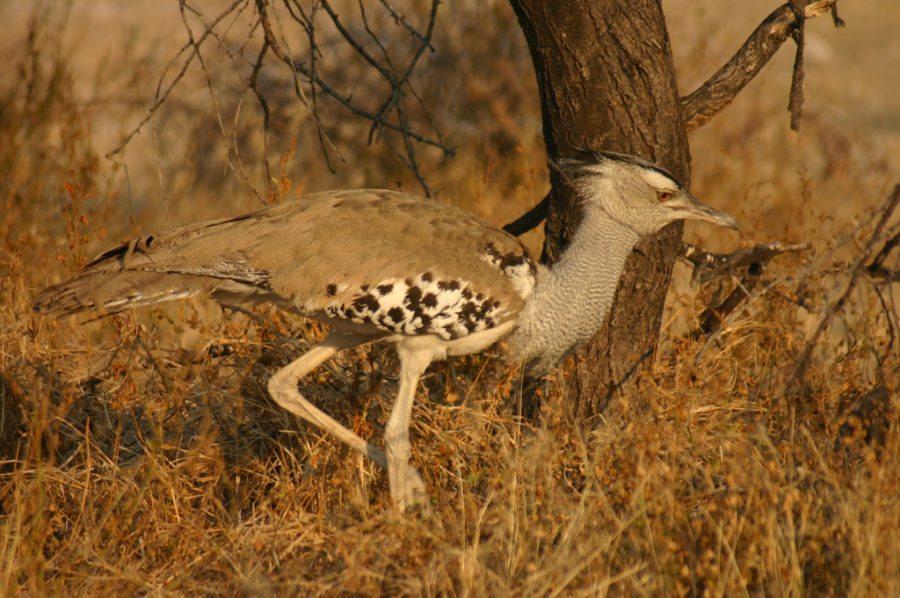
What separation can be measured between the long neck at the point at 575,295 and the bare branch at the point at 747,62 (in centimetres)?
67

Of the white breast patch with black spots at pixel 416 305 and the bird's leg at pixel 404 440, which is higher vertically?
the white breast patch with black spots at pixel 416 305

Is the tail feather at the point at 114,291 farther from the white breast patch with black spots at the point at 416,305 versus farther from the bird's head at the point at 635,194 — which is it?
the bird's head at the point at 635,194

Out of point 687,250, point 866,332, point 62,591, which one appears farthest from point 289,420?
point 866,332

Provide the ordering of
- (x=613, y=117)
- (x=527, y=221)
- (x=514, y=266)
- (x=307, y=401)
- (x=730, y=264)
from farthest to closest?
(x=527, y=221) → (x=730, y=264) → (x=613, y=117) → (x=307, y=401) → (x=514, y=266)

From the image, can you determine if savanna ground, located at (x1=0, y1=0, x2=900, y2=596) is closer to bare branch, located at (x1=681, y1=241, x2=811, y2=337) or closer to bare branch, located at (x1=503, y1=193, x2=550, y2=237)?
bare branch, located at (x1=681, y1=241, x2=811, y2=337)

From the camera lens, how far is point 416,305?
321 centimetres

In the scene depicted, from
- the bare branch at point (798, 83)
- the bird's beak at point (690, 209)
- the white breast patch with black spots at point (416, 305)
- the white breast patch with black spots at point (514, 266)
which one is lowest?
the white breast patch with black spots at point (416, 305)

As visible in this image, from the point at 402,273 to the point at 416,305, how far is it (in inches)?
4.7

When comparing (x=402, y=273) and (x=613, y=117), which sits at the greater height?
(x=613, y=117)

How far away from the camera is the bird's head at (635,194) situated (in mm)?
3395

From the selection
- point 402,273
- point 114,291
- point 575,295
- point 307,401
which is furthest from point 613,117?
point 114,291

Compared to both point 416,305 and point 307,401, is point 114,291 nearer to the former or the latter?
point 307,401

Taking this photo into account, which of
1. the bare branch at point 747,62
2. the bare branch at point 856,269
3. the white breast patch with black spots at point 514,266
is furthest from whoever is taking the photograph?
the bare branch at point 747,62

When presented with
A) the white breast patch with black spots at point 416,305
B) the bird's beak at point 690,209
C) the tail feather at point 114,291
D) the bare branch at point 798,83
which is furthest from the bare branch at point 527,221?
the tail feather at point 114,291
